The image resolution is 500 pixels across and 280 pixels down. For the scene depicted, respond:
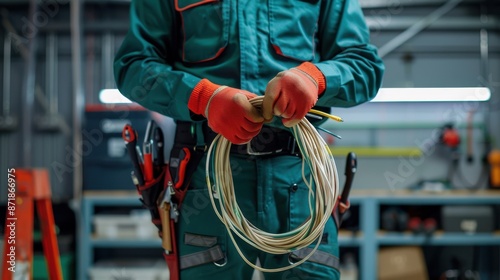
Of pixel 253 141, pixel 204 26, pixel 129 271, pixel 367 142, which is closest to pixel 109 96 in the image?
pixel 129 271

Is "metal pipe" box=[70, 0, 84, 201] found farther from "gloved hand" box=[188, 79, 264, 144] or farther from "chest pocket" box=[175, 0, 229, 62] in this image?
"gloved hand" box=[188, 79, 264, 144]

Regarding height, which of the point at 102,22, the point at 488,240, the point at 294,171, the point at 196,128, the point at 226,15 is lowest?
the point at 488,240

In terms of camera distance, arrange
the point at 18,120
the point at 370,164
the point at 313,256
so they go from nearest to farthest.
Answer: the point at 313,256
the point at 370,164
the point at 18,120

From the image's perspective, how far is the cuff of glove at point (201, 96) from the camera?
988 millimetres

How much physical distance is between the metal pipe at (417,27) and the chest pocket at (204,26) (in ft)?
9.99

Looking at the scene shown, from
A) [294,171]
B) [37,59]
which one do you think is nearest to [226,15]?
[294,171]

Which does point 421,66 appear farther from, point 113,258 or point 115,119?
point 113,258

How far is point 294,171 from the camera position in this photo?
1.12 m

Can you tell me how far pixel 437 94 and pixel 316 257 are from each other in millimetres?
3194

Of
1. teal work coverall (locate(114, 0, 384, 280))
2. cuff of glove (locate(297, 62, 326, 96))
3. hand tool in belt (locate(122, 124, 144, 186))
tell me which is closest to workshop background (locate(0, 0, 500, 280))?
hand tool in belt (locate(122, 124, 144, 186))

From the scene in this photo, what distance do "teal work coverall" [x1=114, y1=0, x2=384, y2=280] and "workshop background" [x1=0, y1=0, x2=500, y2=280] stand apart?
2.20 m

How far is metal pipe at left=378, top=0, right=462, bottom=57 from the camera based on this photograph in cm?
393

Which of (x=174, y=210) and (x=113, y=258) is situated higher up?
(x=174, y=210)

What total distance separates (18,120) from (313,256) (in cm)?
367
